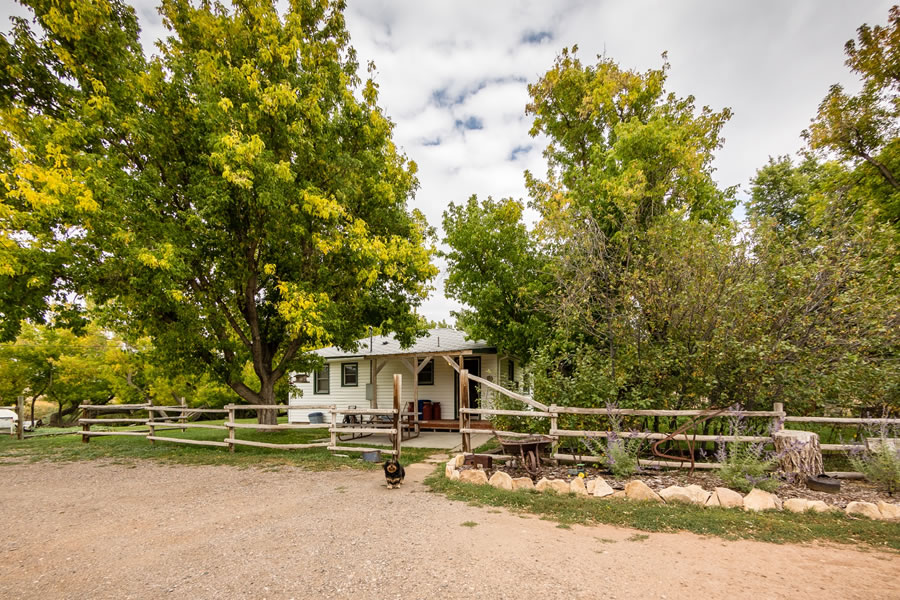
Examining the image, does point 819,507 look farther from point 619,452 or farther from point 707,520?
point 619,452

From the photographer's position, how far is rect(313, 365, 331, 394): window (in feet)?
59.2

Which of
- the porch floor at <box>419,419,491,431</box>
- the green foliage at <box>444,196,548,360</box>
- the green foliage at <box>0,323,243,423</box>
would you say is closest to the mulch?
the green foliage at <box>444,196,548,360</box>

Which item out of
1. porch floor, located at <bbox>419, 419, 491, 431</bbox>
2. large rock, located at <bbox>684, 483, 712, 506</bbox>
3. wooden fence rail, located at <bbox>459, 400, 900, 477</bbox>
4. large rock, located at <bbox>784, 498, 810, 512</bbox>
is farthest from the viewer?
porch floor, located at <bbox>419, 419, 491, 431</bbox>

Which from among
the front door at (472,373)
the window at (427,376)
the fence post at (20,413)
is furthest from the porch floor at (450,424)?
the fence post at (20,413)

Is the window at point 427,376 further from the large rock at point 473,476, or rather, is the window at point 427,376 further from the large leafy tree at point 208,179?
the large rock at point 473,476

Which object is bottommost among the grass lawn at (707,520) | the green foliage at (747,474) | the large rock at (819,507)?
the grass lawn at (707,520)

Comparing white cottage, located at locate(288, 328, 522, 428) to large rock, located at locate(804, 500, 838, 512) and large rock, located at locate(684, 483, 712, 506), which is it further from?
large rock, located at locate(804, 500, 838, 512)

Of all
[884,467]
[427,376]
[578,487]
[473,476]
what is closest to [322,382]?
[427,376]

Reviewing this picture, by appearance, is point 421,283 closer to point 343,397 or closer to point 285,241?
point 285,241

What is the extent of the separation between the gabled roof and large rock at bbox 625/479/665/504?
7621 mm

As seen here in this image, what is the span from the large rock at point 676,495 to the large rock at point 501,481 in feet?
6.96

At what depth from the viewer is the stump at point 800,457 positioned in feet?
19.2

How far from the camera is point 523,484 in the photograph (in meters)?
6.32

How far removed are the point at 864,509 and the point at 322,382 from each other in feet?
55.8
